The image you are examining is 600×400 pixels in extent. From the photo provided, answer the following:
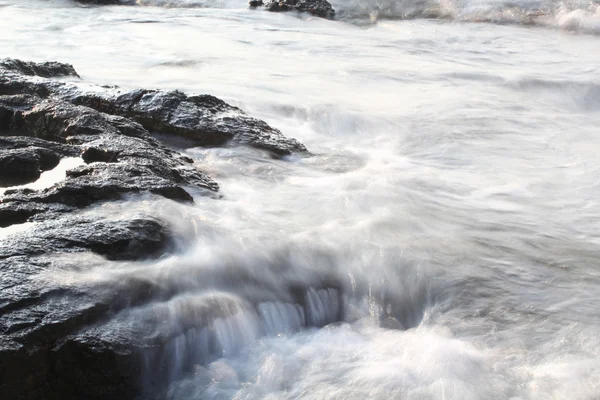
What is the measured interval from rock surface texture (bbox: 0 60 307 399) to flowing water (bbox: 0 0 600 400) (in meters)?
0.12

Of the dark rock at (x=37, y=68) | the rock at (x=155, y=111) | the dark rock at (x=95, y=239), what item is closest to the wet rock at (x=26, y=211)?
the dark rock at (x=95, y=239)

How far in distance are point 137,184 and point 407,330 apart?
1705 millimetres

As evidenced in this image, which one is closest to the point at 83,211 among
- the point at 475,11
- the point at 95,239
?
the point at 95,239

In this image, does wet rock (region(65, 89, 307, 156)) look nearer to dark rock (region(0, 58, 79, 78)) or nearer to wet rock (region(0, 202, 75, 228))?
dark rock (region(0, 58, 79, 78))

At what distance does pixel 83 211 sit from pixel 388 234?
5.79 feet

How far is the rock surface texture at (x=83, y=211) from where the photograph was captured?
8.38 ft

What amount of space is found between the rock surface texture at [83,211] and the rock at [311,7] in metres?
9.04

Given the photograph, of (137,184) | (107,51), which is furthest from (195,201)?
(107,51)

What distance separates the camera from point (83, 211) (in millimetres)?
3471

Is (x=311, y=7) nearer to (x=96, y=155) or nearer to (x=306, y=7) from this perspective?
(x=306, y=7)

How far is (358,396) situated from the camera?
9.12 ft

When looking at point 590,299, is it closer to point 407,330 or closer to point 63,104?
point 407,330

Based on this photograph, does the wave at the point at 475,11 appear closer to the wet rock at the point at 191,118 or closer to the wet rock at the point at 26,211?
the wet rock at the point at 191,118

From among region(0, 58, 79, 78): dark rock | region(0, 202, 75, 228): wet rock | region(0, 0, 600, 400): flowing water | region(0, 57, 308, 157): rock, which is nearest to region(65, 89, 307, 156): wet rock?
region(0, 57, 308, 157): rock
